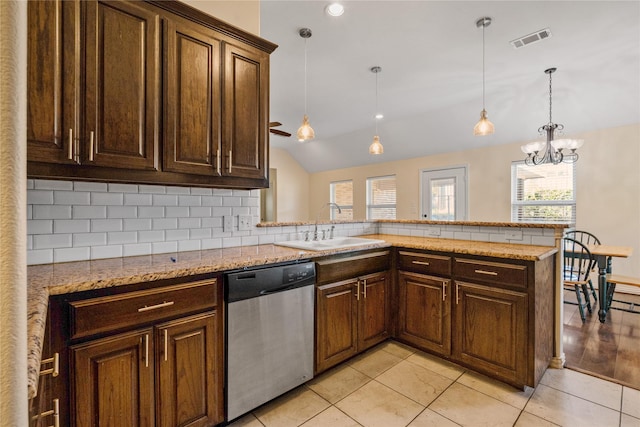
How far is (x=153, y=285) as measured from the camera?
1.38 meters

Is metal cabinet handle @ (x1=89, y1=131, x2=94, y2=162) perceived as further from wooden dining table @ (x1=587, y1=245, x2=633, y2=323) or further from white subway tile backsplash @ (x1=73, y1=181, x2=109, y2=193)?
wooden dining table @ (x1=587, y1=245, x2=633, y2=323)

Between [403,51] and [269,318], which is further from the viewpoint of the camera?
[403,51]

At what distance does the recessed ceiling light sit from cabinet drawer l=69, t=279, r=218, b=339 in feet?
7.17

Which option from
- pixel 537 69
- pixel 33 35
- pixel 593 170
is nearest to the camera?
pixel 33 35

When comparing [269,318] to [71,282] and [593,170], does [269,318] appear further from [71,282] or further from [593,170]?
[593,170]

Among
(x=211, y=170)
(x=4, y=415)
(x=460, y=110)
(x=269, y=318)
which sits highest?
(x=460, y=110)

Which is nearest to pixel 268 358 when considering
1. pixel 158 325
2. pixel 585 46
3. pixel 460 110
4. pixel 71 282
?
pixel 158 325

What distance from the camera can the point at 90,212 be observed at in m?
1.73

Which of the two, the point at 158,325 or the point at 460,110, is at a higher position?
the point at 460,110

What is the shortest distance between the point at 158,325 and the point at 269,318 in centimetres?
59

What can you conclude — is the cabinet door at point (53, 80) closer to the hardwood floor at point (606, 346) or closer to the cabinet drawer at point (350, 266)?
the cabinet drawer at point (350, 266)

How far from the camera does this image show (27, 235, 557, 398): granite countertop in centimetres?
89

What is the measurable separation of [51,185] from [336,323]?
A: 1.88 metres

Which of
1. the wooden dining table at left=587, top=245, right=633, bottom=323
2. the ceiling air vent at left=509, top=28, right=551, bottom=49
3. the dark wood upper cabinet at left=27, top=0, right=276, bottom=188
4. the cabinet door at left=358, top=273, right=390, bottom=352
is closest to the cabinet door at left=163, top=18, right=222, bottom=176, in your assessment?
the dark wood upper cabinet at left=27, top=0, right=276, bottom=188
